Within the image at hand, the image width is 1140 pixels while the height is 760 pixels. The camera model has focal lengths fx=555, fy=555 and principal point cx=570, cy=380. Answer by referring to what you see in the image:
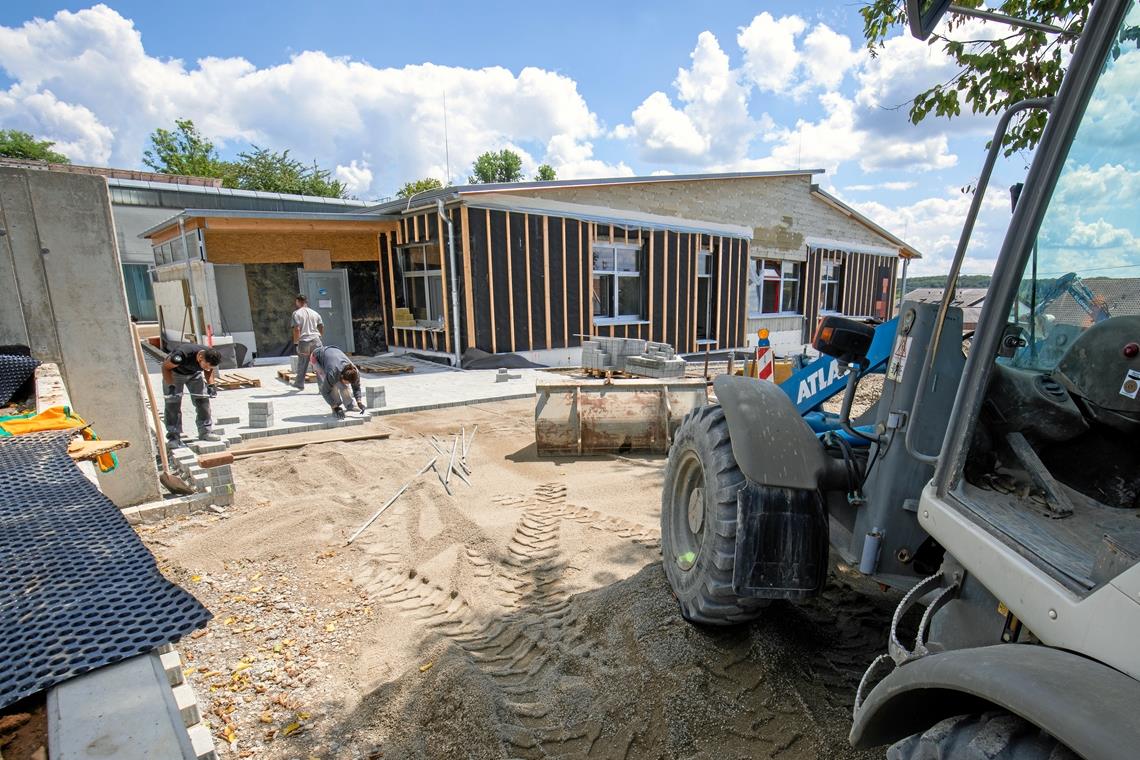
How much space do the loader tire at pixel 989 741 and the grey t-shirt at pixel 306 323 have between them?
1020cm

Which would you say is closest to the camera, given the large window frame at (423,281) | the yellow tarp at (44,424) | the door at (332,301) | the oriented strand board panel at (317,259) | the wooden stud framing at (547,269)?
the yellow tarp at (44,424)

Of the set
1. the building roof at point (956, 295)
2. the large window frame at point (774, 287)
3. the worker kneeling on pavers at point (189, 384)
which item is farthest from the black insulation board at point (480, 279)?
the building roof at point (956, 295)

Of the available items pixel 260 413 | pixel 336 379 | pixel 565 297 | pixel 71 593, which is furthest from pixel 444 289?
pixel 71 593

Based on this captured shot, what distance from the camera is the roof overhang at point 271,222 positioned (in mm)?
11320

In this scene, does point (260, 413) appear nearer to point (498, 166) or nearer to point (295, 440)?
point (295, 440)

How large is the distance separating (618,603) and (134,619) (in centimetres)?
241

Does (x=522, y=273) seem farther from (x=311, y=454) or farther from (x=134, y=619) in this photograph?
(x=134, y=619)

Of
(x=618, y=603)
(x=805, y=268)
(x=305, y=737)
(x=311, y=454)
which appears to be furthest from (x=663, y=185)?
(x=305, y=737)

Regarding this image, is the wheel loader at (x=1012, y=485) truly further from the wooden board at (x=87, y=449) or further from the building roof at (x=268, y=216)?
the building roof at (x=268, y=216)

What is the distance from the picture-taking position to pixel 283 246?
14.0 metres

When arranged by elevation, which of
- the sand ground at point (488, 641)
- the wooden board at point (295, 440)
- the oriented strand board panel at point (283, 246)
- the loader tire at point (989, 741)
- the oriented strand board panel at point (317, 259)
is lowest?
the sand ground at point (488, 641)

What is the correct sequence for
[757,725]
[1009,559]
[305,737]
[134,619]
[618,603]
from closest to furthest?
[1009,559]
[134,619]
[757,725]
[305,737]
[618,603]

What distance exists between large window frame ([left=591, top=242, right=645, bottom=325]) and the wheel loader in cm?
1129

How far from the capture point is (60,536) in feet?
6.14
